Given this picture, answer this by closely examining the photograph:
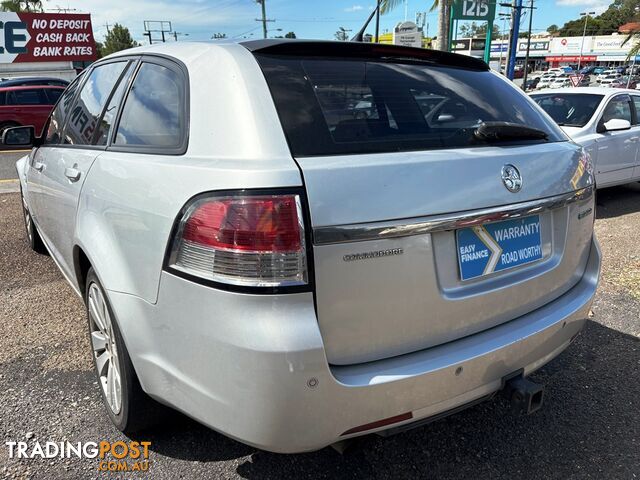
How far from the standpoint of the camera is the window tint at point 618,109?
6.91 metres

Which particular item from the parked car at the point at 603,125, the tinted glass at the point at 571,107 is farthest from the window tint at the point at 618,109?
the tinted glass at the point at 571,107

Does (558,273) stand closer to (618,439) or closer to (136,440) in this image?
(618,439)

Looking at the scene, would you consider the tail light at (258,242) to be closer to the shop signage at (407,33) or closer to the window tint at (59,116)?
the window tint at (59,116)

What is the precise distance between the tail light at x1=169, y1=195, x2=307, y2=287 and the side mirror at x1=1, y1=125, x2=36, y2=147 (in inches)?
114

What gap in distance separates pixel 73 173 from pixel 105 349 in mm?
903

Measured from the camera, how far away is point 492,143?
2.03 meters

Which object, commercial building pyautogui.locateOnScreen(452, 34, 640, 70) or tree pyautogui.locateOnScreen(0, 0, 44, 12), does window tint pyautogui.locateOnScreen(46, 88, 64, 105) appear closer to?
tree pyautogui.locateOnScreen(0, 0, 44, 12)

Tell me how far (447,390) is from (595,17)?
14577cm

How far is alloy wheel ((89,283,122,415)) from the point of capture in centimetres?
227

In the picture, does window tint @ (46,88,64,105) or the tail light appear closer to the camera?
the tail light

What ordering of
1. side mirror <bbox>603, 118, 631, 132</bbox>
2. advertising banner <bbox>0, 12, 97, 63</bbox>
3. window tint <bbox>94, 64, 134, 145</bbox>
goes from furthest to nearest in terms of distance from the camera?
advertising banner <bbox>0, 12, 97, 63</bbox> → side mirror <bbox>603, 118, 631, 132</bbox> → window tint <bbox>94, 64, 134, 145</bbox>

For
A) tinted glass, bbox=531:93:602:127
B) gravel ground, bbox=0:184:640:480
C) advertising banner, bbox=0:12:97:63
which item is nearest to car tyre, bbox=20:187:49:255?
gravel ground, bbox=0:184:640:480

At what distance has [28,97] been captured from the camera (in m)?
14.0

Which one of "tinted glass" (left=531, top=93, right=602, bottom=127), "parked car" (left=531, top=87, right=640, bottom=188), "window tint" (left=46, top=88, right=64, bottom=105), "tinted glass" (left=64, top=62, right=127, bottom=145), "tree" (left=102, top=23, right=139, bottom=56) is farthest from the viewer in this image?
"tree" (left=102, top=23, right=139, bottom=56)
